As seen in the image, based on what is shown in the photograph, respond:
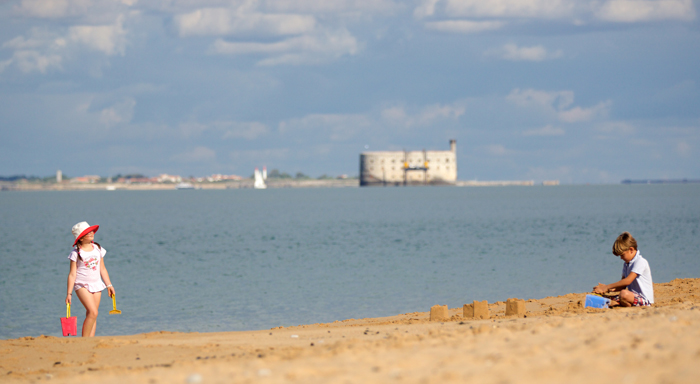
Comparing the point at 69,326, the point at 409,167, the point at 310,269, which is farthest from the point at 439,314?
the point at 409,167

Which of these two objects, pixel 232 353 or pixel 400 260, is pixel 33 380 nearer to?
pixel 232 353

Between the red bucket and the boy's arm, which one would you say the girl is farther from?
the boy's arm

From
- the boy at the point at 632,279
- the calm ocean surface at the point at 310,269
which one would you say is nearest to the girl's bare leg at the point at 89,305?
the calm ocean surface at the point at 310,269

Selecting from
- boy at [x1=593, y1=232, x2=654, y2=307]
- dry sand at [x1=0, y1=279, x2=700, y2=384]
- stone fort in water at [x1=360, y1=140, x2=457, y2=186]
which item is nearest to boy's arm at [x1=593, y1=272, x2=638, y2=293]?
boy at [x1=593, y1=232, x2=654, y2=307]

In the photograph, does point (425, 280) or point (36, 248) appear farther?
point (36, 248)

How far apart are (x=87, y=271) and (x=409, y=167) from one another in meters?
156

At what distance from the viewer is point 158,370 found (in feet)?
21.8

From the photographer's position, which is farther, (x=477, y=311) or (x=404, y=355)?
(x=477, y=311)

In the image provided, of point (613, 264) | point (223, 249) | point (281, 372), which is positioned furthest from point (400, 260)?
point (281, 372)

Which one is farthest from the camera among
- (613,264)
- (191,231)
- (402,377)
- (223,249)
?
(191,231)

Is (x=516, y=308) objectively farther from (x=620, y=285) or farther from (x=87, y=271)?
(x=87, y=271)

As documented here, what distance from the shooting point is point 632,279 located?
32.8ft

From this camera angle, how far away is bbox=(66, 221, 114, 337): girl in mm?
9508

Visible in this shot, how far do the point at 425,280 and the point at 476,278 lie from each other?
1633mm
